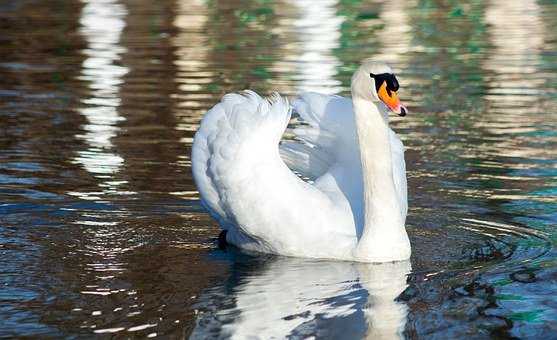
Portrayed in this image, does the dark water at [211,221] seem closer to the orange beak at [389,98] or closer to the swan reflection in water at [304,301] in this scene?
the swan reflection in water at [304,301]

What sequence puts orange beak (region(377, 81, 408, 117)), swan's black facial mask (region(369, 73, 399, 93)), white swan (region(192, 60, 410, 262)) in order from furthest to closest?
1. white swan (region(192, 60, 410, 262))
2. swan's black facial mask (region(369, 73, 399, 93))
3. orange beak (region(377, 81, 408, 117))

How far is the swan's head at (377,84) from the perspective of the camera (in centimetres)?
816

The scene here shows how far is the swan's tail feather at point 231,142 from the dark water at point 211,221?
42 cm

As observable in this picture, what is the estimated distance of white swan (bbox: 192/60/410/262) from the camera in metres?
8.35

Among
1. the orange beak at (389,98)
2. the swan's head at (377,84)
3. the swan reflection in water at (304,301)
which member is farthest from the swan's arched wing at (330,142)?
the orange beak at (389,98)

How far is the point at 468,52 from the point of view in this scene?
22.3 metres

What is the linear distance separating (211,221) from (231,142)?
1.57 metres

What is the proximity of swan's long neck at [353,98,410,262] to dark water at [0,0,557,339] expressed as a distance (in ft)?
0.44

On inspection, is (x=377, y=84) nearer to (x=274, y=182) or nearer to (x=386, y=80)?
(x=386, y=80)

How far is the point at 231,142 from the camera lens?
854cm

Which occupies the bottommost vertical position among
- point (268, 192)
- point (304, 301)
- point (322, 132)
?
point (304, 301)

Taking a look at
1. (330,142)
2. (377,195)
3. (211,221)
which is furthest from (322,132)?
(211,221)

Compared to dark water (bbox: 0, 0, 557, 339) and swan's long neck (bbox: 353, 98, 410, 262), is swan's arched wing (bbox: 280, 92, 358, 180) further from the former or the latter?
dark water (bbox: 0, 0, 557, 339)

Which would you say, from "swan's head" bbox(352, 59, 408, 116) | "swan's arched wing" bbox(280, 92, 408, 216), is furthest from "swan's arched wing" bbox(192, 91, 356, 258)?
"swan's head" bbox(352, 59, 408, 116)
